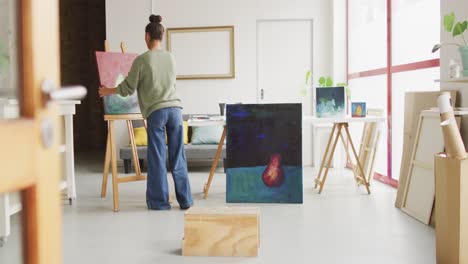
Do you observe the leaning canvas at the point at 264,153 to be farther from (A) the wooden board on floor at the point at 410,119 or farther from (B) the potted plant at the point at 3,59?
(B) the potted plant at the point at 3,59

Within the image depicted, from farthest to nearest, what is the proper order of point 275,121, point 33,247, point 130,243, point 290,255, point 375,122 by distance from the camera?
1. point 375,122
2. point 275,121
3. point 130,243
4. point 290,255
5. point 33,247

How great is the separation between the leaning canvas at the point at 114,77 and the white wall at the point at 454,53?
105 inches

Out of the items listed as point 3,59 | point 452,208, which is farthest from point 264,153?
point 3,59

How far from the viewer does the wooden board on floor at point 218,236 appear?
124 inches

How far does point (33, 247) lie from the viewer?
3.44 ft

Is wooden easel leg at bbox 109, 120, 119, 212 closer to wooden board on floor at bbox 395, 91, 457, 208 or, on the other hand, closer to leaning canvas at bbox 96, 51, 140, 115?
leaning canvas at bbox 96, 51, 140, 115

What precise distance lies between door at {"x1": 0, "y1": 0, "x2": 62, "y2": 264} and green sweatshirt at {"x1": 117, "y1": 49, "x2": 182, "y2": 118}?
3163 millimetres

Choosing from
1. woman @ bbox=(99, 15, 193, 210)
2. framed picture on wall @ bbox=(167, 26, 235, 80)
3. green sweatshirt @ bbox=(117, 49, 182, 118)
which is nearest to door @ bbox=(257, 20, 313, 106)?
framed picture on wall @ bbox=(167, 26, 235, 80)

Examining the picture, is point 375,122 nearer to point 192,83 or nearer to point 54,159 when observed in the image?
point 192,83

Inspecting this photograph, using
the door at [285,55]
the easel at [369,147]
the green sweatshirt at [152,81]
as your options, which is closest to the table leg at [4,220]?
the green sweatshirt at [152,81]

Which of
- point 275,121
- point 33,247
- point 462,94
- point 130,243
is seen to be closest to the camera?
point 33,247

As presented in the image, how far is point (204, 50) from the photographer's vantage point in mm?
7621

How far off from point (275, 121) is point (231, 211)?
1629mm

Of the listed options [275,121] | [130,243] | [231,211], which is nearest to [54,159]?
[231,211]
